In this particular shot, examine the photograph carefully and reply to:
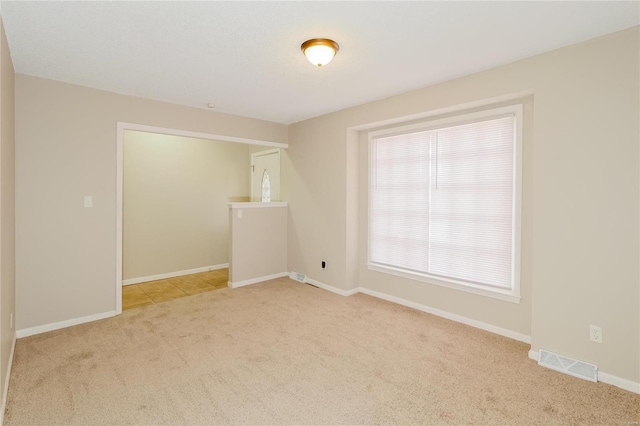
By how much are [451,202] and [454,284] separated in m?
0.88

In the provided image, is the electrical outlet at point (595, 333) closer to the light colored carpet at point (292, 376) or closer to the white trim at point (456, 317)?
the light colored carpet at point (292, 376)

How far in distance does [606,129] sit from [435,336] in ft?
7.07

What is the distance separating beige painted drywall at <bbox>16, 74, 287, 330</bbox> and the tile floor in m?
0.62

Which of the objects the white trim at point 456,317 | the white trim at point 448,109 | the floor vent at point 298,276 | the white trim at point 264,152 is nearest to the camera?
the white trim at point 448,109

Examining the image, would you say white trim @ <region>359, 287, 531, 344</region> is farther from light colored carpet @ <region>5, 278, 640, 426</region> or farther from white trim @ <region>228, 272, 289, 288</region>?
white trim @ <region>228, 272, 289, 288</region>

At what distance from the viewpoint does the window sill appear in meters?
3.09

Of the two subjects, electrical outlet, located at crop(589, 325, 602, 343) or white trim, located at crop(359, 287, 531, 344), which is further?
white trim, located at crop(359, 287, 531, 344)

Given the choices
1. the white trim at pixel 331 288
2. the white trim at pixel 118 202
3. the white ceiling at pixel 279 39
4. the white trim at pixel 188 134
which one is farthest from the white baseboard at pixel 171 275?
the white ceiling at pixel 279 39

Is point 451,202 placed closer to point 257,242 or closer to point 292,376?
point 292,376

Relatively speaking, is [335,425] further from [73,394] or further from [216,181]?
[216,181]

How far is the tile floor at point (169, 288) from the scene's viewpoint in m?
4.27

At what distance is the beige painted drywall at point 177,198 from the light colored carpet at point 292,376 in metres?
2.05

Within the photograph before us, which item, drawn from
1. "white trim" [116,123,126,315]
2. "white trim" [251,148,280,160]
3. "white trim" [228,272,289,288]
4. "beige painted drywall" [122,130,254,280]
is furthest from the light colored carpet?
"white trim" [251,148,280,160]

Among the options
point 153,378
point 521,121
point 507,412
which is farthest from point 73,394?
point 521,121
